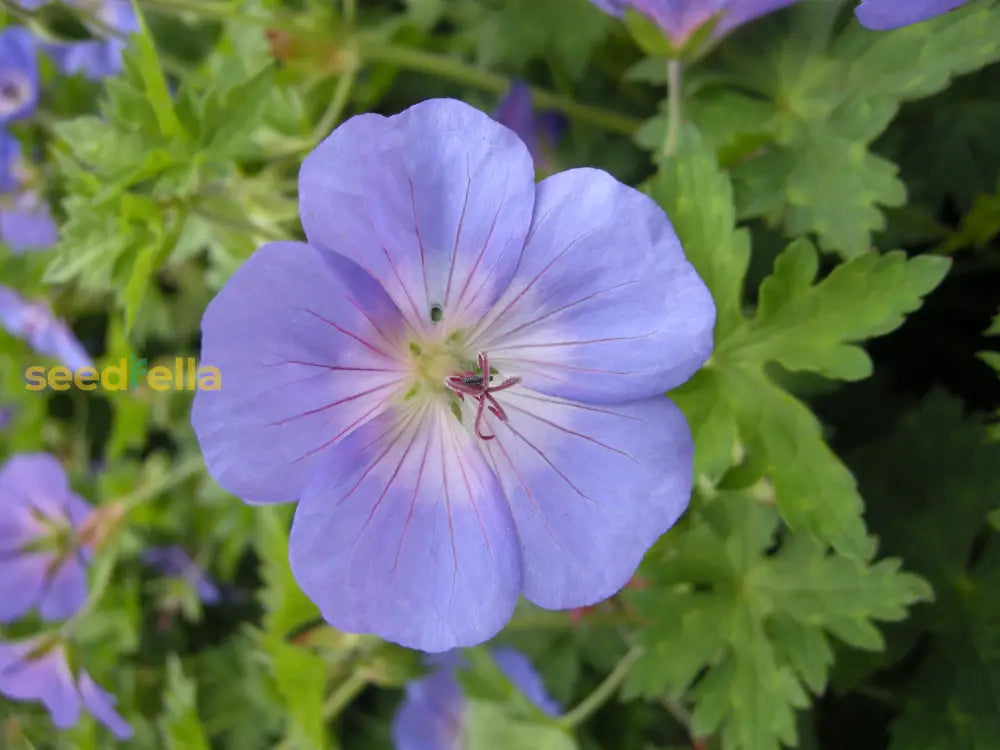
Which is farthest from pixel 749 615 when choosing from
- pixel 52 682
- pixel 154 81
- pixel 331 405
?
pixel 52 682

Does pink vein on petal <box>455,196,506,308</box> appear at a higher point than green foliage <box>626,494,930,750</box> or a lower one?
higher

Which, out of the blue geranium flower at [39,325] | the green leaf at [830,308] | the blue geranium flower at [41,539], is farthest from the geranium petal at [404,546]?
the blue geranium flower at [39,325]

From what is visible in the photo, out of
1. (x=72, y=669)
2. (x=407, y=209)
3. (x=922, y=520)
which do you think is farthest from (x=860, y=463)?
(x=72, y=669)

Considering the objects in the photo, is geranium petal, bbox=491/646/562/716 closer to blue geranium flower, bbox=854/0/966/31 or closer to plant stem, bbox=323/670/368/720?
plant stem, bbox=323/670/368/720

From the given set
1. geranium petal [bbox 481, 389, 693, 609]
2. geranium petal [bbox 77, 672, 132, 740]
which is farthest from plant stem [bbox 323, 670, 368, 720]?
geranium petal [bbox 481, 389, 693, 609]

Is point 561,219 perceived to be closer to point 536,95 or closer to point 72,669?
point 536,95

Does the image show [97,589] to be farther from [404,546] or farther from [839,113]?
[839,113]

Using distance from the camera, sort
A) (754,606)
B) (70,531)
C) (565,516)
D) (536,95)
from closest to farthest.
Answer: (565,516), (754,606), (536,95), (70,531)
